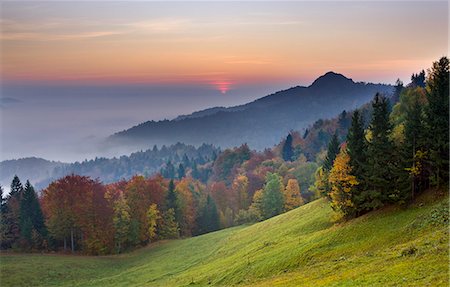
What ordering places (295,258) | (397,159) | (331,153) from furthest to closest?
(331,153)
(397,159)
(295,258)


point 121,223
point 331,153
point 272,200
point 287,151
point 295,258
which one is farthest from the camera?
point 287,151

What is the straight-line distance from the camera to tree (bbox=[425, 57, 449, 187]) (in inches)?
1736

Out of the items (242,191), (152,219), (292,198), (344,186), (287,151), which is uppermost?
(287,151)

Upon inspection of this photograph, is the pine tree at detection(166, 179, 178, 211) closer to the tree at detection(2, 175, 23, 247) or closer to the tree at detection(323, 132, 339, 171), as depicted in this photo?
the tree at detection(2, 175, 23, 247)

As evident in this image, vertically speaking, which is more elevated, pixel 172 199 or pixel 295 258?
pixel 172 199

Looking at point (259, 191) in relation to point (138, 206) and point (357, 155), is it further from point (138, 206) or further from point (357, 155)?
point (357, 155)

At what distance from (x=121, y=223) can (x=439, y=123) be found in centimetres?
6255

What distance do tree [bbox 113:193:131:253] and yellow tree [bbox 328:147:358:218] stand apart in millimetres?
49135

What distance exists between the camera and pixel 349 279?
27.7 metres

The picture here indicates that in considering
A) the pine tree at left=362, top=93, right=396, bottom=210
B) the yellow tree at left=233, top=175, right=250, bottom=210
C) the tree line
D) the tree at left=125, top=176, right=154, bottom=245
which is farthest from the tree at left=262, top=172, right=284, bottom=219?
the pine tree at left=362, top=93, right=396, bottom=210

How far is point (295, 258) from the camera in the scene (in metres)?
40.8

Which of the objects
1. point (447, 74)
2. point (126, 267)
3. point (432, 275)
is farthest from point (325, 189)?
point (432, 275)

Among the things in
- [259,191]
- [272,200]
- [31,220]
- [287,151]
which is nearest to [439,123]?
[272,200]

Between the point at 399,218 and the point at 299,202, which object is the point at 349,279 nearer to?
the point at 399,218
